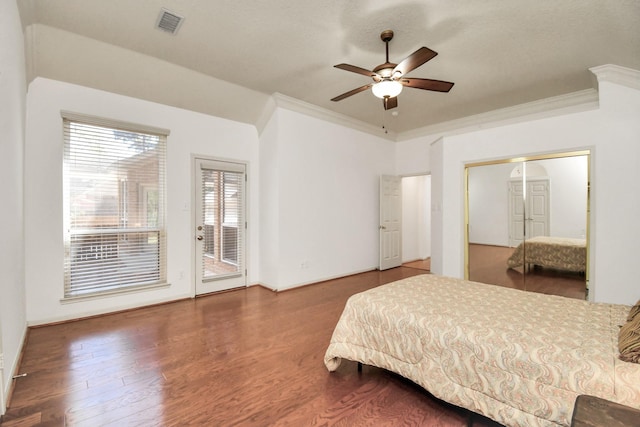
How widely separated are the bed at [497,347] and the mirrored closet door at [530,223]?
238 centimetres

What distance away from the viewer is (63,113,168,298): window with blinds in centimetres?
339

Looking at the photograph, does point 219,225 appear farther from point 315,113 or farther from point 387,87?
point 387,87

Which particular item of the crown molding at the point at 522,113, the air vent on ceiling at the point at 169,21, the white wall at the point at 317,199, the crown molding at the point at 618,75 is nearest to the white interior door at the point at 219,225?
the white wall at the point at 317,199

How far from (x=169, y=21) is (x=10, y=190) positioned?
6.64 feet

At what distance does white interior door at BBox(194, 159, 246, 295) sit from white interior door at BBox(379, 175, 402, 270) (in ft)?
9.66

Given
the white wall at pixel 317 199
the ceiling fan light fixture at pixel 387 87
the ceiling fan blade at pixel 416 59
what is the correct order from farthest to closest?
the white wall at pixel 317 199, the ceiling fan light fixture at pixel 387 87, the ceiling fan blade at pixel 416 59

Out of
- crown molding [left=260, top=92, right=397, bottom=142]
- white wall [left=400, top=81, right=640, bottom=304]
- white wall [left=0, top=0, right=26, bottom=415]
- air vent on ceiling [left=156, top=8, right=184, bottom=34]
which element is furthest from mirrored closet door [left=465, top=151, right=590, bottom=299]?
white wall [left=0, top=0, right=26, bottom=415]

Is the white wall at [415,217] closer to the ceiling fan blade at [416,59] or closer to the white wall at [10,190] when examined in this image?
the ceiling fan blade at [416,59]

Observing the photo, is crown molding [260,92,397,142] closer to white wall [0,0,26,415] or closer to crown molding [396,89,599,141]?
crown molding [396,89,599,141]

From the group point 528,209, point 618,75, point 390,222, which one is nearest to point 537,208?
point 528,209

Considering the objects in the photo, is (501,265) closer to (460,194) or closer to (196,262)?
(460,194)

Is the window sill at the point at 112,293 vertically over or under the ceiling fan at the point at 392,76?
under

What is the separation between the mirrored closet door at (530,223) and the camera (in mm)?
3840

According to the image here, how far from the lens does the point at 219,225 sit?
4.56 m
